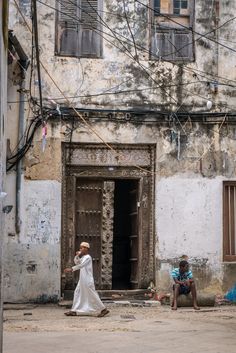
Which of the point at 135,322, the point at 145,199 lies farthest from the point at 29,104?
the point at 135,322

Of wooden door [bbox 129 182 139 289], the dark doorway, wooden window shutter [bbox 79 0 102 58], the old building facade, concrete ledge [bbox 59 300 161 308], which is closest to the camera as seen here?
concrete ledge [bbox 59 300 161 308]

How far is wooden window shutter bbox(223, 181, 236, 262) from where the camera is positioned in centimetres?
1396

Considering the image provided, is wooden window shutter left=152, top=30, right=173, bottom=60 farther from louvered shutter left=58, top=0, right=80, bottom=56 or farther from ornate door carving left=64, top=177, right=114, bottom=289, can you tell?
ornate door carving left=64, top=177, right=114, bottom=289

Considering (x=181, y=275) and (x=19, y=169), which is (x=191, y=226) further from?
(x=19, y=169)

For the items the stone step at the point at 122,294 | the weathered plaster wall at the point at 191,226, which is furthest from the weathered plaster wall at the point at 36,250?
the weathered plaster wall at the point at 191,226

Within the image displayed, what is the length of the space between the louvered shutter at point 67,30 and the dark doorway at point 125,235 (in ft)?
9.56

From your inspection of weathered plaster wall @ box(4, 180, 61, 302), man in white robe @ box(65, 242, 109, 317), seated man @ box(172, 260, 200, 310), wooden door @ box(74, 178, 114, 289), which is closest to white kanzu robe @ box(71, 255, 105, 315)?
man in white robe @ box(65, 242, 109, 317)

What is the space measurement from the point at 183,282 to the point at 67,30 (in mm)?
5465

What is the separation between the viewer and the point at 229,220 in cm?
1405

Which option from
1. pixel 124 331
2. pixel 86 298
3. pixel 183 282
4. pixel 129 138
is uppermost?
pixel 129 138

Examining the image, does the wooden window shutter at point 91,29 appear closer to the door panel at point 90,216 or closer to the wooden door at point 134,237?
the door panel at point 90,216

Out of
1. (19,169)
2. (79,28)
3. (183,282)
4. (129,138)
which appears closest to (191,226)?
(183,282)

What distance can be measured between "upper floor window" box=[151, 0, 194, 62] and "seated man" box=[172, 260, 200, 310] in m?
4.30

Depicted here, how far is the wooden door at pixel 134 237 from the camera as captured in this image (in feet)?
46.0
